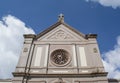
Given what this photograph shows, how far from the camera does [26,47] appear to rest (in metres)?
24.6

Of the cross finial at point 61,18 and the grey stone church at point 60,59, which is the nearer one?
the grey stone church at point 60,59

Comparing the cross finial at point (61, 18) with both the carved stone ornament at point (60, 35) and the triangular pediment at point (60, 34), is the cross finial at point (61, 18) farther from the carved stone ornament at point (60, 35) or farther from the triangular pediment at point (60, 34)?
the carved stone ornament at point (60, 35)

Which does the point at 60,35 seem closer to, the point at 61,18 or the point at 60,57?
the point at 61,18

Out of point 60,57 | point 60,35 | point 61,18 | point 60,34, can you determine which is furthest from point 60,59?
point 61,18

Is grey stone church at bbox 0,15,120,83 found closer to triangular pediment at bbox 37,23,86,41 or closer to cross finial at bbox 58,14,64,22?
triangular pediment at bbox 37,23,86,41

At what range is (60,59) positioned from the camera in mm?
23703

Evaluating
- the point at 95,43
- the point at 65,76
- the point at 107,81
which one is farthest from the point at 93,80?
the point at 95,43

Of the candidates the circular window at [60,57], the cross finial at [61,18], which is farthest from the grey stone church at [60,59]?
the cross finial at [61,18]

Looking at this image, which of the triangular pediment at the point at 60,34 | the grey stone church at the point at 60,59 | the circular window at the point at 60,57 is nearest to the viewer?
the grey stone church at the point at 60,59

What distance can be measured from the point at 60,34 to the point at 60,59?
463 centimetres

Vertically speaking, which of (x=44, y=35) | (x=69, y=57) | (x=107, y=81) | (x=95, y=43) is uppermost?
(x=44, y=35)

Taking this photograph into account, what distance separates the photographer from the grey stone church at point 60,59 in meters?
21.4

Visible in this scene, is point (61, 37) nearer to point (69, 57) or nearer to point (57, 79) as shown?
point (69, 57)

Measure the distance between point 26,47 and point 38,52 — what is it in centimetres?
176
